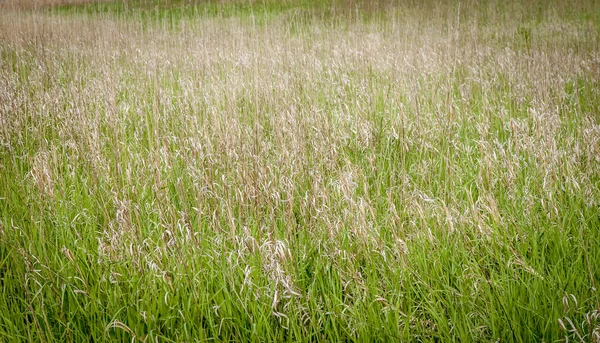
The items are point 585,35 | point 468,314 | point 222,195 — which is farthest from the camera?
point 585,35

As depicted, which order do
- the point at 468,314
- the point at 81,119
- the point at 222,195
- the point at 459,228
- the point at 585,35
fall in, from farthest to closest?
the point at 585,35, the point at 81,119, the point at 222,195, the point at 459,228, the point at 468,314

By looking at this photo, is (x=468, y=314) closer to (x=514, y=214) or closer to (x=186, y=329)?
(x=514, y=214)

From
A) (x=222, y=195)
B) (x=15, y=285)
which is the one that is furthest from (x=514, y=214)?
(x=15, y=285)

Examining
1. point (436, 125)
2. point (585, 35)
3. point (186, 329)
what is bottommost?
point (186, 329)

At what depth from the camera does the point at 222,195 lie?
8.64 feet

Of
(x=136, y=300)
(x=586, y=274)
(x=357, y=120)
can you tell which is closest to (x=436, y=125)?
(x=357, y=120)

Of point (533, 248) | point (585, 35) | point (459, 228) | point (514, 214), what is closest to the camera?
point (533, 248)

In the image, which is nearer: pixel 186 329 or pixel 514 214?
pixel 186 329

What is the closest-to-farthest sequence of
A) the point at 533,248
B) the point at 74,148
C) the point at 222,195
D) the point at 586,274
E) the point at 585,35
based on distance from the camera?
the point at 586,274 → the point at 533,248 → the point at 222,195 → the point at 74,148 → the point at 585,35

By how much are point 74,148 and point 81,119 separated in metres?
0.56

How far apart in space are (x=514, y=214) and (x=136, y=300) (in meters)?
2.02

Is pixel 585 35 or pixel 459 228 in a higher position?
pixel 585 35

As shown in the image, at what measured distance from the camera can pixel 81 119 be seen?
355 centimetres

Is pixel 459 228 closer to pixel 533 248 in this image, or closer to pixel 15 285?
pixel 533 248
